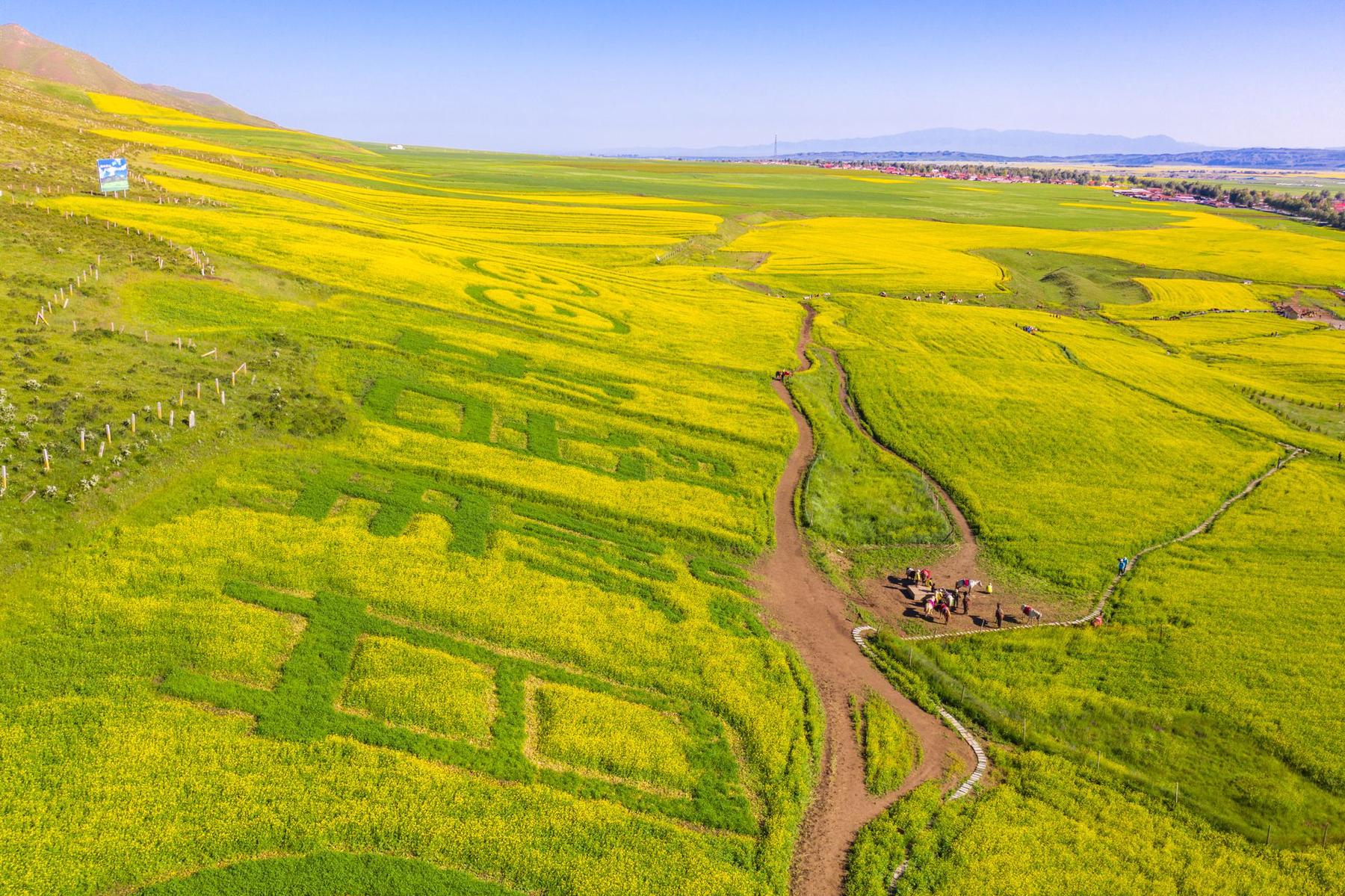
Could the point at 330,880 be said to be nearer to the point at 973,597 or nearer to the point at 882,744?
the point at 882,744

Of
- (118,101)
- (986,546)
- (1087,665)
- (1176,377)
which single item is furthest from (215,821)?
(118,101)

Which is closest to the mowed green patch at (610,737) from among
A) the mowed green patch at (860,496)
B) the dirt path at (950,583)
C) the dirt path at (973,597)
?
the dirt path at (973,597)

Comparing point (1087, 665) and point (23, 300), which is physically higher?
point (23, 300)

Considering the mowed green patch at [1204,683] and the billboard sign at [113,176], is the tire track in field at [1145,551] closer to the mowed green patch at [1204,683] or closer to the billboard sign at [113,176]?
the mowed green patch at [1204,683]

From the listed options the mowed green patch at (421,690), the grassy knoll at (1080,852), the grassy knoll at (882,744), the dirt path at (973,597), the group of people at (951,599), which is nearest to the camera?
the grassy knoll at (1080,852)

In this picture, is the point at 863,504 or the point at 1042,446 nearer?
the point at 863,504

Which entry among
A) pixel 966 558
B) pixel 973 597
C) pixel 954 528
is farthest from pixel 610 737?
pixel 954 528

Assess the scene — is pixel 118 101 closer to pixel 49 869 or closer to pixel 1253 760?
pixel 49 869
